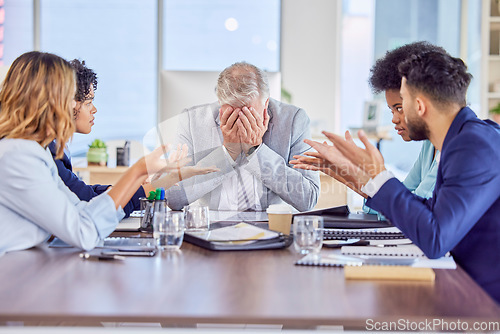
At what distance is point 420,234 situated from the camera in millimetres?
1331

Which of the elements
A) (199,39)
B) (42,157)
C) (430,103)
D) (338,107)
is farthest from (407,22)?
(42,157)

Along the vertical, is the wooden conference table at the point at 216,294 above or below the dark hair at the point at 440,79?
below

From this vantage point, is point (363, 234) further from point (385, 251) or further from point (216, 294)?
point (216, 294)

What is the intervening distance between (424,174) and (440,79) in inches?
30.0

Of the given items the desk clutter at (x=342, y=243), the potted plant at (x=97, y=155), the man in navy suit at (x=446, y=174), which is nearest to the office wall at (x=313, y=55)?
the potted plant at (x=97, y=155)

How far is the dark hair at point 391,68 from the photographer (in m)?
2.16

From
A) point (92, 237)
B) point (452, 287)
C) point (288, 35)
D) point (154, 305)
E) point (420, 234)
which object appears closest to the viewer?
point (154, 305)

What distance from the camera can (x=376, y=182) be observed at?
1.42 metres

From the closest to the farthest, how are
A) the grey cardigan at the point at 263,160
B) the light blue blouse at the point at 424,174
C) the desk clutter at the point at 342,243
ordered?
the desk clutter at the point at 342,243
the light blue blouse at the point at 424,174
the grey cardigan at the point at 263,160

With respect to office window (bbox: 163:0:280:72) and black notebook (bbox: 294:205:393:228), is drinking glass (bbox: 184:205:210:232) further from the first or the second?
office window (bbox: 163:0:280:72)

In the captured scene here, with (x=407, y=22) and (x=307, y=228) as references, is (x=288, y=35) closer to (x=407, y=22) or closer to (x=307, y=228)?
(x=407, y=22)

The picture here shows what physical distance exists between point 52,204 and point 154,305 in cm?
52

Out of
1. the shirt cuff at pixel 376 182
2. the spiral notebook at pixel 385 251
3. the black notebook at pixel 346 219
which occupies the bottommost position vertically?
the spiral notebook at pixel 385 251

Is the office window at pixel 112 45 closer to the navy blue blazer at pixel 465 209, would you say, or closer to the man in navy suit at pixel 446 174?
the man in navy suit at pixel 446 174
